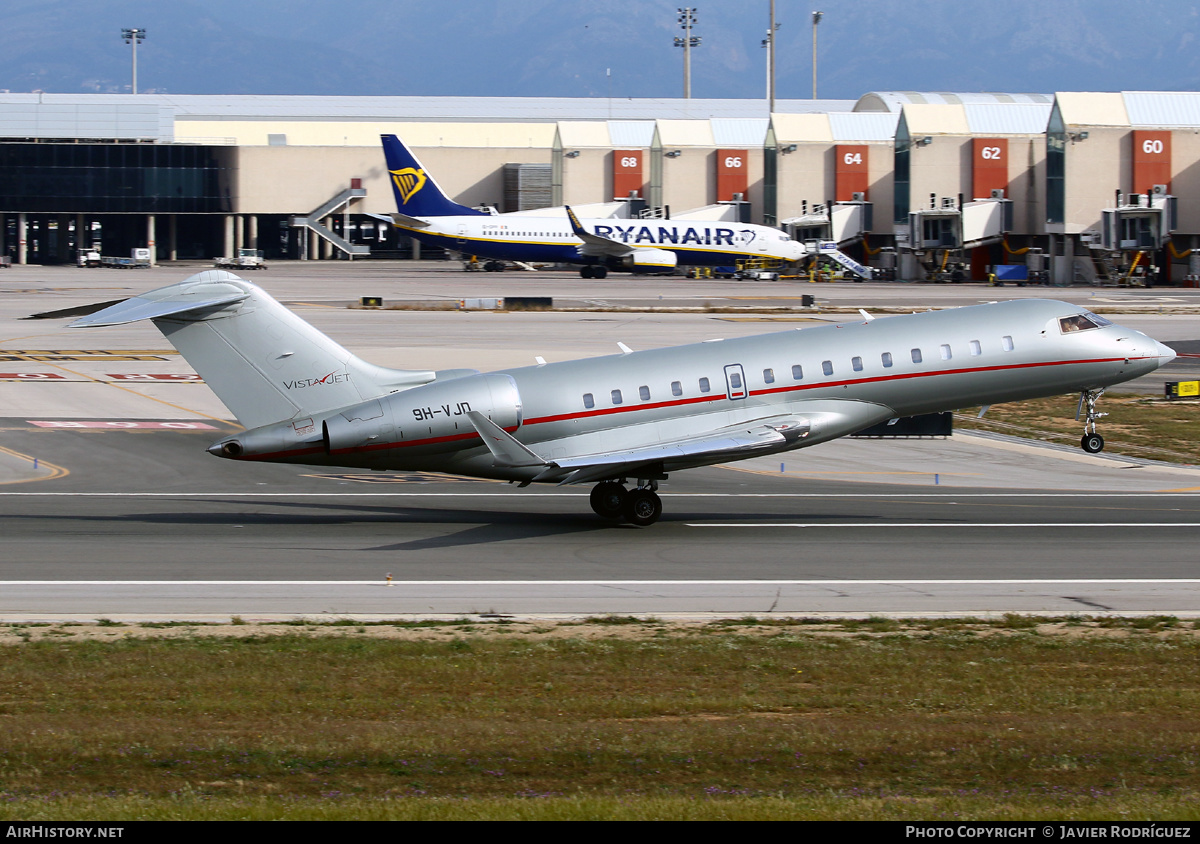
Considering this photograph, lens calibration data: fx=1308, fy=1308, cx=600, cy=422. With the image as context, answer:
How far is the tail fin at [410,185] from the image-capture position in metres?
115

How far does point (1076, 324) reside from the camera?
93.2ft

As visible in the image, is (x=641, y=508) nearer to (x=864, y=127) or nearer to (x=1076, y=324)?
(x=1076, y=324)

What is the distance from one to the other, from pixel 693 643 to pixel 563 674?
7.54 feet

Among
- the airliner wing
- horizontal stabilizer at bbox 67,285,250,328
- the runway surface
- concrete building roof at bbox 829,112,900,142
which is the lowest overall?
the runway surface

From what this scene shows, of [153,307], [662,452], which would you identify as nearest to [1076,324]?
[662,452]

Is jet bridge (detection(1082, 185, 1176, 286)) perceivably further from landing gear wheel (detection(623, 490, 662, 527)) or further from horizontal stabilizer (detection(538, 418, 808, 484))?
landing gear wheel (detection(623, 490, 662, 527))

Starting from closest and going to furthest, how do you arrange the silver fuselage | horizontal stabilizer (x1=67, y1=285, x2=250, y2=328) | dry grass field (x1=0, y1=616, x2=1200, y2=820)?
dry grass field (x1=0, y1=616, x2=1200, y2=820) → horizontal stabilizer (x1=67, y1=285, x2=250, y2=328) → the silver fuselage

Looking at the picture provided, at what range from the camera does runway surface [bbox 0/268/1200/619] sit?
20.8 meters

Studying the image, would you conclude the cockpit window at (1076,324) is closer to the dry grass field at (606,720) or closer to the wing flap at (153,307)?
the dry grass field at (606,720)

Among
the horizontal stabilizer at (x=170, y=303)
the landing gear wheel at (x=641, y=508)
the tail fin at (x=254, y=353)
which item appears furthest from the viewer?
the landing gear wheel at (x=641, y=508)

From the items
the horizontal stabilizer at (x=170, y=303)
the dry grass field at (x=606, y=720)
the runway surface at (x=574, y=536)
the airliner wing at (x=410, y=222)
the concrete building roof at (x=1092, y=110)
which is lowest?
the dry grass field at (x=606, y=720)

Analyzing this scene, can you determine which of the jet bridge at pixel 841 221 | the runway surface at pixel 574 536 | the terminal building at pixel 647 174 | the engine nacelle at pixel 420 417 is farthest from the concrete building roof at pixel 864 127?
the engine nacelle at pixel 420 417

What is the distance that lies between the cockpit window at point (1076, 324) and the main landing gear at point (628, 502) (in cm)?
953

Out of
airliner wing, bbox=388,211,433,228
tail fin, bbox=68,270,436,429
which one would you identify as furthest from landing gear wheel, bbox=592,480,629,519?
airliner wing, bbox=388,211,433,228
